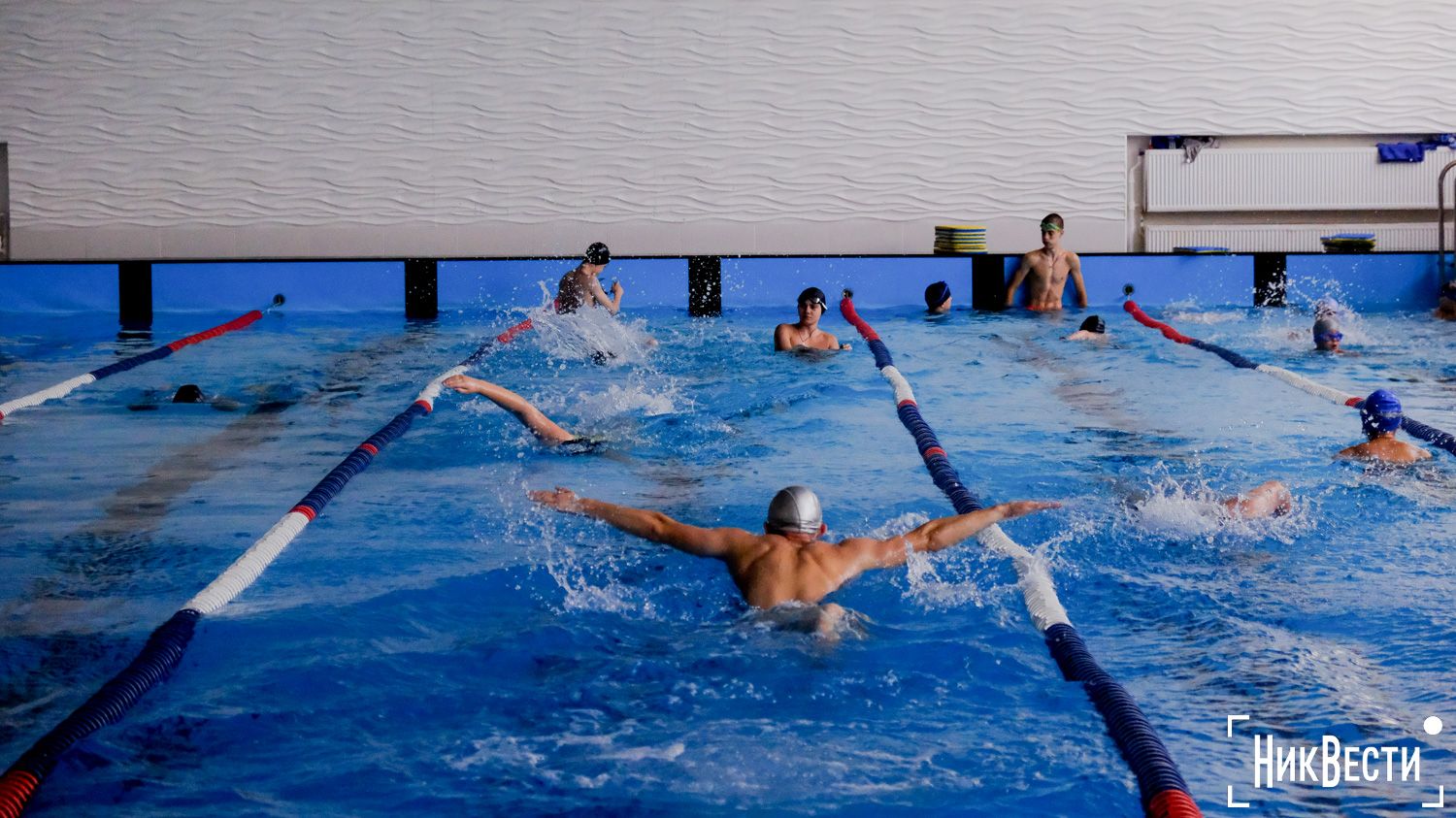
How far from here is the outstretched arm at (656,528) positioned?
3707 millimetres

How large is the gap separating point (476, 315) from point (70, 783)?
832 centimetres

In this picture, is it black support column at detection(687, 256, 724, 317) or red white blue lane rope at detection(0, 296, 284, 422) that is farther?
black support column at detection(687, 256, 724, 317)

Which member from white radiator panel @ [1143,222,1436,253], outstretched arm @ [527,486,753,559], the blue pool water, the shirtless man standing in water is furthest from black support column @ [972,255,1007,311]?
outstretched arm @ [527,486,753,559]

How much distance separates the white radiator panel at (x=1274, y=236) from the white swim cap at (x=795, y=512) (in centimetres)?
995

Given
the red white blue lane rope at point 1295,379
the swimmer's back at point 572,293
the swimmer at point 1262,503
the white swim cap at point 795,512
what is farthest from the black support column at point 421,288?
the white swim cap at point 795,512

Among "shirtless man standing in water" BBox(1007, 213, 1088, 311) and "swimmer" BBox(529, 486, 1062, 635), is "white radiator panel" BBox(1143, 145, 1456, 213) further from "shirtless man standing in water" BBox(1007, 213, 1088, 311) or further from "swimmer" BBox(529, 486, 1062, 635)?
"swimmer" BBox(529, 486, 1062, 635)

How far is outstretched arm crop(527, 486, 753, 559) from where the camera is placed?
3.71 m

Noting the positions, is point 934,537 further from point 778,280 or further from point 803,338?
point 778,280

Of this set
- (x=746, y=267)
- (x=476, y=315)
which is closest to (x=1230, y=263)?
(x=746, y=267)

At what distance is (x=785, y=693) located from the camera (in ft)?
10.3

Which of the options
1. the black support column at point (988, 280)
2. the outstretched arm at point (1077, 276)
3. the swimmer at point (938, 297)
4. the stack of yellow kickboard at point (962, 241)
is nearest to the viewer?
the swimmer at point (938, 297)

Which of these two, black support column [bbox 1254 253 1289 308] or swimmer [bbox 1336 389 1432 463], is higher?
black support column [bbox 1254 253 1289 308]

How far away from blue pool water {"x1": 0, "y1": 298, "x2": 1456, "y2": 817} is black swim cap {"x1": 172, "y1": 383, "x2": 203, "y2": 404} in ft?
0.76

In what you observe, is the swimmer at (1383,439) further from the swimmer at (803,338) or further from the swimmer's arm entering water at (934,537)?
the swimmer at (803,338)
